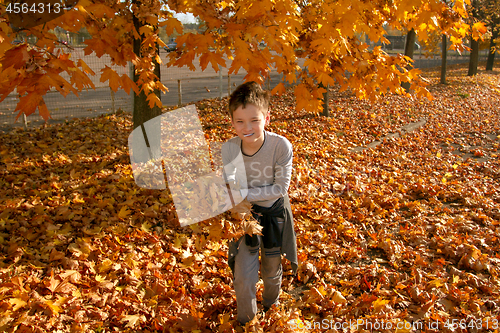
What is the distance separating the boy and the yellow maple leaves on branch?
67 centimetres

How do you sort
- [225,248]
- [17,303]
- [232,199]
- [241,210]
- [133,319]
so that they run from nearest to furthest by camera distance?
[241,210] → [232,199] → [17,303] → [133,319] → [225,248]

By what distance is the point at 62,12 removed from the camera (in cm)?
214

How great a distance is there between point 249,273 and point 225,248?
54.2 inches

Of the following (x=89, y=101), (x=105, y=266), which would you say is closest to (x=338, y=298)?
(x=105, y=266)

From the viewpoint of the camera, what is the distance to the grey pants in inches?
85.4

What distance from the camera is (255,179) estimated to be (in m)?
2.20

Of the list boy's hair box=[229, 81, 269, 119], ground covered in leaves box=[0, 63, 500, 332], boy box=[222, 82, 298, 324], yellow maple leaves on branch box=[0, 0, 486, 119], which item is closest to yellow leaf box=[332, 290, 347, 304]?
ground covered in leaves box=[0, 63, 500, 332]

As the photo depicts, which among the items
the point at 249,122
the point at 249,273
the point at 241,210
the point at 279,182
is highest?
the point at 249,122

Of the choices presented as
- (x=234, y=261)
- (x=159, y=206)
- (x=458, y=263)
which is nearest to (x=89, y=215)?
(x=159, y=206)

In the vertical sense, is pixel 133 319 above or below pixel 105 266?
below

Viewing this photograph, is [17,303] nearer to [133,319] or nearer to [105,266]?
[105,266]

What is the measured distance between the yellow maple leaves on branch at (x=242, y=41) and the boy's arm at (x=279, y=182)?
872 millimetres

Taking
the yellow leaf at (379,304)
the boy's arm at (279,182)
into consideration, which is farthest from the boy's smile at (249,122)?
the yellow leaf at (379,304)

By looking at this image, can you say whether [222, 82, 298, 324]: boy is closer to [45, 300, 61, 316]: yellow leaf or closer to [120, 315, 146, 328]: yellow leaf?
[120, 315, 146, 328]: yellow leaf
